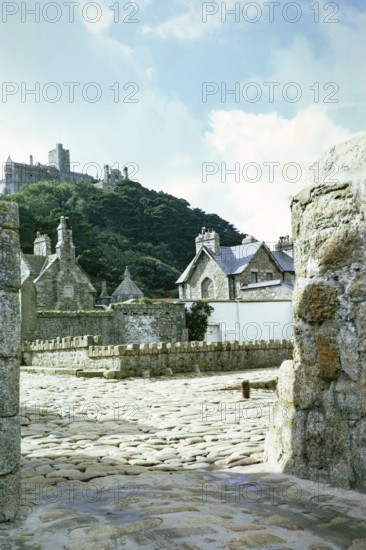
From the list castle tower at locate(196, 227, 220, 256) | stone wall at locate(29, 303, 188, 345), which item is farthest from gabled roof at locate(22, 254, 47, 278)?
stone wall at locate(29, 303, 188, 345)

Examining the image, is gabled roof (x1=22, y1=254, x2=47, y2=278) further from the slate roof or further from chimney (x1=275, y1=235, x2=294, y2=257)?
chimney (x1=275, y1=235, x2=294, y2=257)

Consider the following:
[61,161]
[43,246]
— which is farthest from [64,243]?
[61,161]

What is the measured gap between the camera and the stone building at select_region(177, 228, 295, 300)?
40219 mm

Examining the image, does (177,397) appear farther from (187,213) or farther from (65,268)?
(187,213)

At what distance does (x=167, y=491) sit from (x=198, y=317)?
26784 millimetres

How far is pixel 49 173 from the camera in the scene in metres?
102

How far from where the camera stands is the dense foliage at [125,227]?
5678cm

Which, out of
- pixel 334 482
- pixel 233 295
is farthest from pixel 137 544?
pixel 233 295

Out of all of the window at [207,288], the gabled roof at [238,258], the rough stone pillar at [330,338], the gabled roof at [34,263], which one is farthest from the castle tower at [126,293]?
the rough stone pillar at [330,338]

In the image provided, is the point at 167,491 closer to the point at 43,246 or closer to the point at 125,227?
the point at 43,246

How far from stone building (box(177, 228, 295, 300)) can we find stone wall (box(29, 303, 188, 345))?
9.86m

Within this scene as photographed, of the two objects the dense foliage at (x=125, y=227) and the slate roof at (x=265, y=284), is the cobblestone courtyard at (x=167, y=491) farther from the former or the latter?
the dense foliage at (x=125, y=227)

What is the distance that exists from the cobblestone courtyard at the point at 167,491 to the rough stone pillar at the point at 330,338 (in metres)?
0.24

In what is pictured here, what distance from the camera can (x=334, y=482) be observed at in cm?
418
